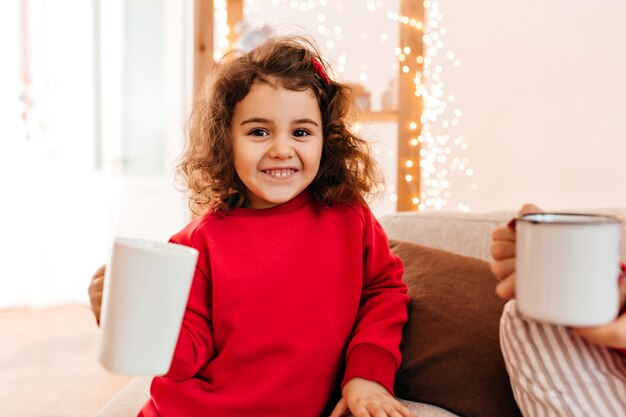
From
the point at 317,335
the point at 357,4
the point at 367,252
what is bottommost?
the point at 317,335

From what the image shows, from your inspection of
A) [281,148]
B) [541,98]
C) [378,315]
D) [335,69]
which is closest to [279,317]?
[378,315]

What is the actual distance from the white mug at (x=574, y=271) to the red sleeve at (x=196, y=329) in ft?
2.12

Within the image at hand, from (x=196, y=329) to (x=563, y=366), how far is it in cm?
62

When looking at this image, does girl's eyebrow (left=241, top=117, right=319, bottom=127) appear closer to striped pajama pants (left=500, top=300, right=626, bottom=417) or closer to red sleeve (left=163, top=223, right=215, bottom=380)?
red sleeve (left=163, top=223, right=215, bottom=380)

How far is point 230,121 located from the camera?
116cm

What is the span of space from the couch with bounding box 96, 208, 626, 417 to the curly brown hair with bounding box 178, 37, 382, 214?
21 centimetres

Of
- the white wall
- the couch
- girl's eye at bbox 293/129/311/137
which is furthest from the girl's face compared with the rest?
the white wall

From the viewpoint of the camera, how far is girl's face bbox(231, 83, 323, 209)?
1.09 meters

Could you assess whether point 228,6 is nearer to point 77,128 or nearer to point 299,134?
point 77,128

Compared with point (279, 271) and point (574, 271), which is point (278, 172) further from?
point (574, 271)

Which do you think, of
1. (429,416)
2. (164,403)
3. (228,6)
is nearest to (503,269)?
(429,416)

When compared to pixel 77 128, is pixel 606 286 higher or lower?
lower

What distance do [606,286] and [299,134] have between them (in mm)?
664

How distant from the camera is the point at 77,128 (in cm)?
351
